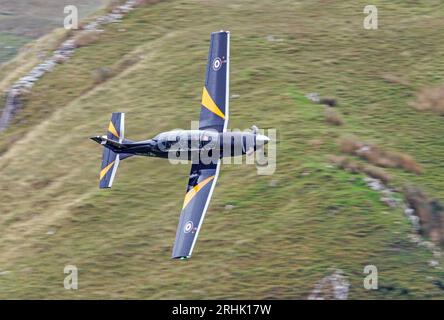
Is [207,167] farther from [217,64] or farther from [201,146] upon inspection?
[217,64]

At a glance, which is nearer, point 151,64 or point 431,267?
point 431,267

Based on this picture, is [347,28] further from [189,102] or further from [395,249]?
[395,249]

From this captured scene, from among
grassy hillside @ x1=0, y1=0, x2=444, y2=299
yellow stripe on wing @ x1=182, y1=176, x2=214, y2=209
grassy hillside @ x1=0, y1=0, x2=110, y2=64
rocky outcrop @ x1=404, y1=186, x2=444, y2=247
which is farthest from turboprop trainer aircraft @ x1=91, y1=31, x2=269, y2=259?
grassy hillside @ x1=0, y1=0, x2=110, y2=64

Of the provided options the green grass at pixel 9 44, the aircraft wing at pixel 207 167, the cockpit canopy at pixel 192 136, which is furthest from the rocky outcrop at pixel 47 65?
the aircraft wing at pixel 207 167

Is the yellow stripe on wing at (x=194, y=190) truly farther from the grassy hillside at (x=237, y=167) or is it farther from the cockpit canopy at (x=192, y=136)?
the grassy hillside at (x=237, y=167)

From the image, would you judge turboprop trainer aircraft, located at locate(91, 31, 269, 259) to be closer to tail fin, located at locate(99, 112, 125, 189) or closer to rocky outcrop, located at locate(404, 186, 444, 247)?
tail fin, located at locate(99, 112, 125, 189)

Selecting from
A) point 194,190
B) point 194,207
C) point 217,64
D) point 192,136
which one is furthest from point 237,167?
point 194,207

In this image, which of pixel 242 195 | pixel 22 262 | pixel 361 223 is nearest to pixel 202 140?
pixel 242 195
